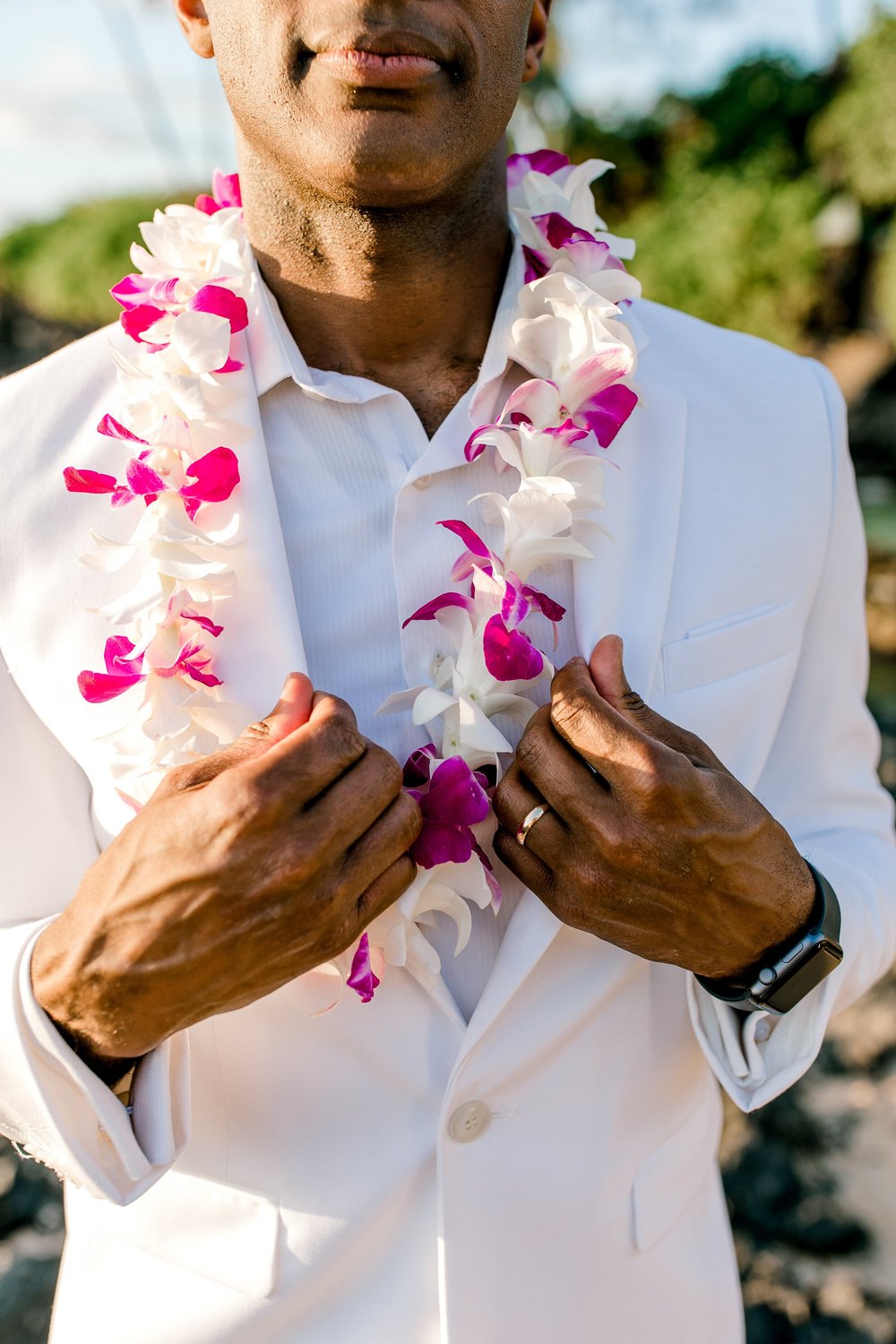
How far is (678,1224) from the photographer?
6.18 feet

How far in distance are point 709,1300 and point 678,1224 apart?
0.16m

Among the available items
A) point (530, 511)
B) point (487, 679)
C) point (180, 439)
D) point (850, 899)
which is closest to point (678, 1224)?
point (850, 899)

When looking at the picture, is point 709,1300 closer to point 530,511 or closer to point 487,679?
point 487,679

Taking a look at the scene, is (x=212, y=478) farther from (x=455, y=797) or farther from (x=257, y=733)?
(x=455, y=797)

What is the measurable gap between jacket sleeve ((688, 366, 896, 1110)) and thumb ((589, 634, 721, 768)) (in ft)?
1.38

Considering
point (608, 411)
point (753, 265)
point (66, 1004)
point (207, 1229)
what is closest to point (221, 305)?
point (608, 411)

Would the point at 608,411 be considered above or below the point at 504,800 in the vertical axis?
above

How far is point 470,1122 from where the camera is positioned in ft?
5.40

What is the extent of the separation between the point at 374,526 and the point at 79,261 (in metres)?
26.1

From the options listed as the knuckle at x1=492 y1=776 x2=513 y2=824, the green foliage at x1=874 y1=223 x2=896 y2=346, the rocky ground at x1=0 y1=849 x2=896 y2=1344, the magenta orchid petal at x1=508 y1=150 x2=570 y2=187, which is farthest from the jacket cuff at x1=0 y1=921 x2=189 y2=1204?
the green foliage at x1=874 y1=223 x2=896 y2=346

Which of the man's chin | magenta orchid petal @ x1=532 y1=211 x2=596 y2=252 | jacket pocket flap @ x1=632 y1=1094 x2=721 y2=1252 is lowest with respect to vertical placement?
jacket pocket flap @ x1=632 y1=1094 x2=721 y2=1252

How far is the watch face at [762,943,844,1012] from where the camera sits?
165 cm

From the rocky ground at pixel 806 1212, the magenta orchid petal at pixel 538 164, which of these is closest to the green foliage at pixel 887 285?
the rocky ground at pixel 806 1212

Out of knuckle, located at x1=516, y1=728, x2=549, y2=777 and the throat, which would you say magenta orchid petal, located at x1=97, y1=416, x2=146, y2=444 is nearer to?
the throat
